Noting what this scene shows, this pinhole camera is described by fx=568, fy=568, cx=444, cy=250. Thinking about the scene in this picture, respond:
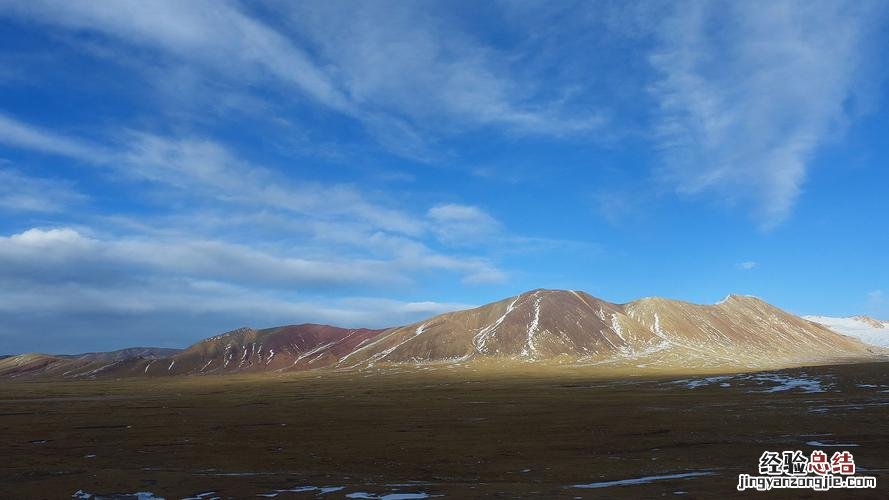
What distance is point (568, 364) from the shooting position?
7766 inches

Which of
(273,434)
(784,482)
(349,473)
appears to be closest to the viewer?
(784,482)

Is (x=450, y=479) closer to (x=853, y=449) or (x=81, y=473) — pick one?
(x=81, y=473)

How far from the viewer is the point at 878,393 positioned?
2862 inches

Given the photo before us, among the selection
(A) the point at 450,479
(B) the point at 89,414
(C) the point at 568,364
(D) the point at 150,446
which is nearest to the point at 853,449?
(A) the point at 450,479

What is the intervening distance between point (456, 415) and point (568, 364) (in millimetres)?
142902

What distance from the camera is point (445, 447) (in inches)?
1549

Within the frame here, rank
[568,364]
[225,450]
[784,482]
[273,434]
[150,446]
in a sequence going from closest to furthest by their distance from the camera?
[784,482] < [225,450] < [150,446] < [273,434] < [568,364]

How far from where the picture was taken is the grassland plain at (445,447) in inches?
1068

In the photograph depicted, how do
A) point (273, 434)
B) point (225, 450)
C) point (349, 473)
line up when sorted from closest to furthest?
point (349, 473) < point (225, 450) < point (273, 434)

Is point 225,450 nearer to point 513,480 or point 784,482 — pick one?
point 513,480

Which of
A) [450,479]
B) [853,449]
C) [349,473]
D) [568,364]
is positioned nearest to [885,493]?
[853,449]

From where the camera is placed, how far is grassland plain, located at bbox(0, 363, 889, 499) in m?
27.1

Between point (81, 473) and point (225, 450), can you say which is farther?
point (225, 450)

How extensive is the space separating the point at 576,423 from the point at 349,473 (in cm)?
2685
